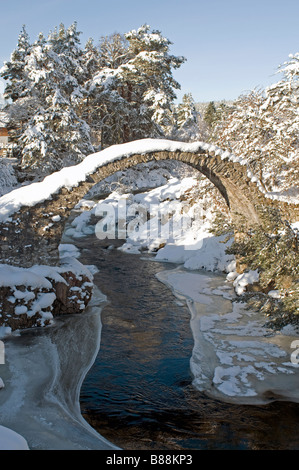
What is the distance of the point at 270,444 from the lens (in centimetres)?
500

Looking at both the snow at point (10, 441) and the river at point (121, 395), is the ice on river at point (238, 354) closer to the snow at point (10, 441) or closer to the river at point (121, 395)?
the river at point (121, 395)

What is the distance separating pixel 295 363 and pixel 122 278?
278 inches

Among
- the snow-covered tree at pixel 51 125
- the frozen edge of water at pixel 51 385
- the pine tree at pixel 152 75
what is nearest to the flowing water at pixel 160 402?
the frozen edge of water at pixel 51 385

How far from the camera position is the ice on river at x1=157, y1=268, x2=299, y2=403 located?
252 inches

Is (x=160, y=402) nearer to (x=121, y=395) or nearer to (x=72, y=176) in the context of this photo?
(x=121, y=395)

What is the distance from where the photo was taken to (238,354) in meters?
7.63

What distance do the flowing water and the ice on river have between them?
0.25 meters

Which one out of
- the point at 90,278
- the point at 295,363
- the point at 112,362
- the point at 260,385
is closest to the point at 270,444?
the point at 260,385

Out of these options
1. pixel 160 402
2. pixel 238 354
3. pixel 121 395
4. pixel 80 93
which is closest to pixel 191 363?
pixel 238 354

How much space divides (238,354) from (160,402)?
7.33 ft

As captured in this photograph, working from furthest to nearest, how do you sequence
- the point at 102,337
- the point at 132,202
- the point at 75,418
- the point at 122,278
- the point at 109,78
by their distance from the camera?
1. the point at 109,78
2. the point at 132,202
3. the point at 122,278
4. the point at 102,337
5. the point at 75,418

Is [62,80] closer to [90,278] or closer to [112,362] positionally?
[90,278]
